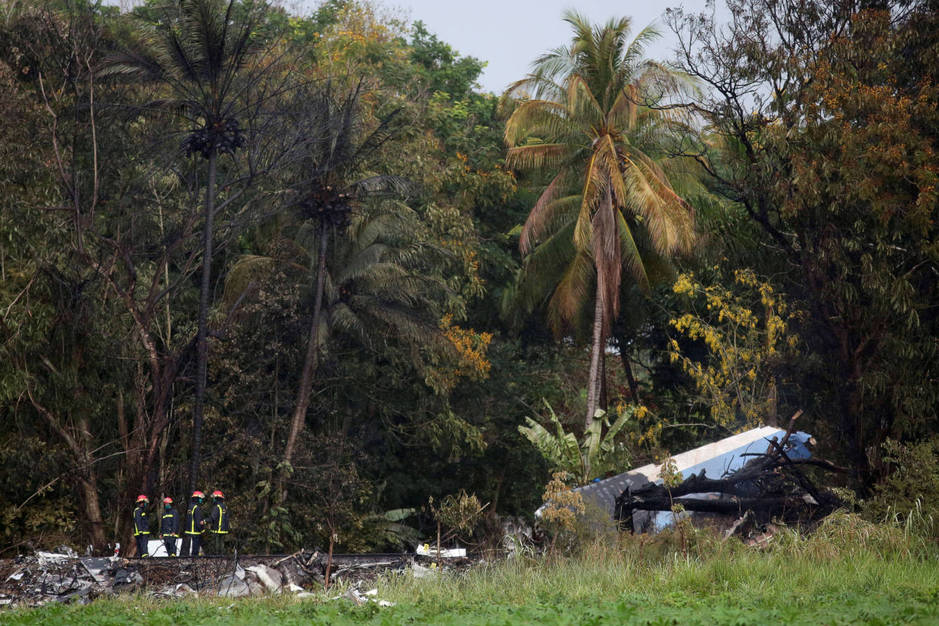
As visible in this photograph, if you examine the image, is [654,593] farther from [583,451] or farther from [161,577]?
[583,451]

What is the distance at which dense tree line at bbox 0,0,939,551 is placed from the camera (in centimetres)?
1934

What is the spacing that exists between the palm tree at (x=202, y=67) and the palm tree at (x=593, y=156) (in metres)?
7.92

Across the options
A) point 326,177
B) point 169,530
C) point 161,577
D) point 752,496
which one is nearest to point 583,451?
point 752,496

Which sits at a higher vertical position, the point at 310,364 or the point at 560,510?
the point at 310,364

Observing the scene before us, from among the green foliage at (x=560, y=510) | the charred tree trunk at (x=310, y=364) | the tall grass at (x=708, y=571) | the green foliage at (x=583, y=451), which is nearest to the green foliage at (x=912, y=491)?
the tall grass at (x=708, y=571)

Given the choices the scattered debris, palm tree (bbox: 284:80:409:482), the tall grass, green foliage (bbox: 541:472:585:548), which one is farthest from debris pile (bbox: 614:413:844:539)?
palm tree (bbox: 284:80:409:482)

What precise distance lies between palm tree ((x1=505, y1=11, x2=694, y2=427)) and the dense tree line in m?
0.10

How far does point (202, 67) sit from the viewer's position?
21.8m

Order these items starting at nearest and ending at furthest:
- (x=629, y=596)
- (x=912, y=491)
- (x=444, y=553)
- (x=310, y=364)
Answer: (x=629, y=596) < (x=912, y=491) < (x=444, y=553) < (x=310, y=364)

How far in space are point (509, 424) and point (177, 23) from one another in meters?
15.8

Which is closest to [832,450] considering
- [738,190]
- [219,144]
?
[738,190]

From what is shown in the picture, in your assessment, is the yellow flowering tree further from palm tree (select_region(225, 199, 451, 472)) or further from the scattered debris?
the scattered debris

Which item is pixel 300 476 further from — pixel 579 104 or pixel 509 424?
pixel 579 104

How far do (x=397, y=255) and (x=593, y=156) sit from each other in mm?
6039
